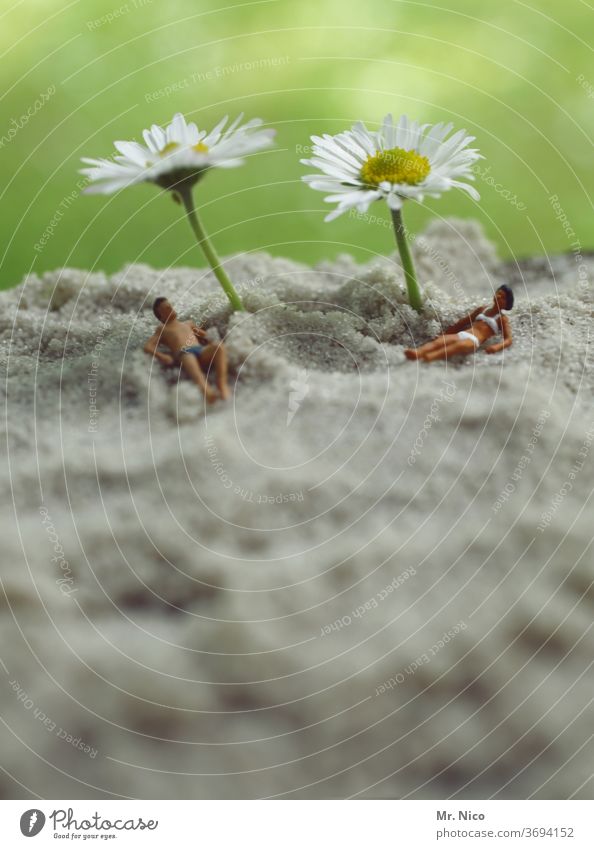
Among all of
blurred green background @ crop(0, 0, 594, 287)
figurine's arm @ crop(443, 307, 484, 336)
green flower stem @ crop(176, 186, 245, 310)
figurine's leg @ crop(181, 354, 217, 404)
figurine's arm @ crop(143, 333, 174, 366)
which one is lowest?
figurine's leg @ crop(181, 354, 217, 404)

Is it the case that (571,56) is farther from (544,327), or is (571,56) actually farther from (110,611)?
(110,611)

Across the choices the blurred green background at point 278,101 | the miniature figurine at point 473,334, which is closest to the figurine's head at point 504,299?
the miniature figurine at point 473,334

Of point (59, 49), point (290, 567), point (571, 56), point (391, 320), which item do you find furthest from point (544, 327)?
point (59, 49)

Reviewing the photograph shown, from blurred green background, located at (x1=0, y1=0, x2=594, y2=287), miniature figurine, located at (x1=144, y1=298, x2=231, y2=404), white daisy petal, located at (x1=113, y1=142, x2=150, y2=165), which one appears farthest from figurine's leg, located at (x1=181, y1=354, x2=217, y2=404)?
blurred green background, located at (x1=0, y1=0, x2=594, y2=287)

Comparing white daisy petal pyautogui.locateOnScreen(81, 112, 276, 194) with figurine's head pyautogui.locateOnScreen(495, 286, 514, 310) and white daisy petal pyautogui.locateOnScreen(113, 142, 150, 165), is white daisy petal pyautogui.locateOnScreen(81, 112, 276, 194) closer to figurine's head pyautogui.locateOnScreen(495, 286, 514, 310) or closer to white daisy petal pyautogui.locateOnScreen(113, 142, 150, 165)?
white daisy petal pyautogui.locateOnScreen(113, 142, 150, 165)

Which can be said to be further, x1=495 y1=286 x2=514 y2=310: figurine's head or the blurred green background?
the blurred green background

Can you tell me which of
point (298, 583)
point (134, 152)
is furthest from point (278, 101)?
point (298, 583)
